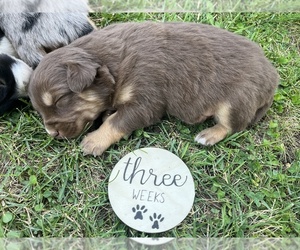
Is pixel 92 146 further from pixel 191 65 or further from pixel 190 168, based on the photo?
pixel 191 65

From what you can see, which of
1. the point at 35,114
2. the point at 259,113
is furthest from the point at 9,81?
the point at 259,113

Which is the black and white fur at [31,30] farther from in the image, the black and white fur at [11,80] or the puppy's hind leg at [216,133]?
the puppy's hind leg at [216,133]

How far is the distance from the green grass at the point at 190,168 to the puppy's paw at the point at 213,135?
0.21 feet

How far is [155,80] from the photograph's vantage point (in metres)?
4.14

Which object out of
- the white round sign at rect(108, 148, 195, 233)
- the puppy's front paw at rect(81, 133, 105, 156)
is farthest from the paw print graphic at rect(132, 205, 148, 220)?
the puppy's front paw at rect(81, 133, 105, 156)

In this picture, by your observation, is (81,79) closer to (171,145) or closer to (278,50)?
(171,145)

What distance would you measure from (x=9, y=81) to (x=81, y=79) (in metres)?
0.95

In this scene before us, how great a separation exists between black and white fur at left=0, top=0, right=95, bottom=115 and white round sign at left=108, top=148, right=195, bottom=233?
1.23 meters

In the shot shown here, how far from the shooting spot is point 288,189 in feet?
14.1

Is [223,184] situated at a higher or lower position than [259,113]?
lower

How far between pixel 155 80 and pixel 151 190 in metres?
0.92

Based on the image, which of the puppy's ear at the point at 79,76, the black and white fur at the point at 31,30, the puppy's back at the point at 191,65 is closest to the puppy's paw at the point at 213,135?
the puppy's back at the point at 191,65

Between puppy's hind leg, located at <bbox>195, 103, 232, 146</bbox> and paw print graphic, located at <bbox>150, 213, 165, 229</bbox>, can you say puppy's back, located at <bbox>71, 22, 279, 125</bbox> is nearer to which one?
puppy's hind leg, located at <bbox>195, 103, 232, 146</bbox>

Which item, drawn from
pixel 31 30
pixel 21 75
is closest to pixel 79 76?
pixel 21 75
